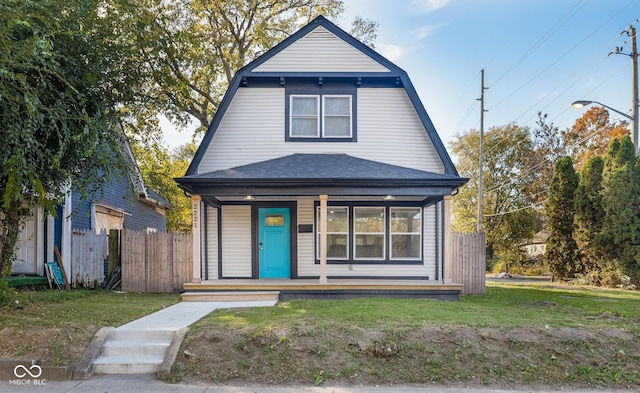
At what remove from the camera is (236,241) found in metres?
9.96

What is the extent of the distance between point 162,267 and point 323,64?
22.8 feet

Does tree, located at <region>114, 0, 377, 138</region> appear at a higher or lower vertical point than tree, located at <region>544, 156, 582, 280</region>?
higher

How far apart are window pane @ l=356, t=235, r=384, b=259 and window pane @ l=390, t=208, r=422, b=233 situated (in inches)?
21.5

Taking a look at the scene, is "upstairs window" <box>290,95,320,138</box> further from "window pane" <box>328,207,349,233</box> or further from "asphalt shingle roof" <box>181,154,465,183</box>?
"window pane" <box>328,207,349,233</box>

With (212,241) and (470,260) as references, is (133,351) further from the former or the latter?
(470,260)

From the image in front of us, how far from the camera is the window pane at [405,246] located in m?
10.0

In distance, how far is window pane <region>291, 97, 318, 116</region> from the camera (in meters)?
10.2

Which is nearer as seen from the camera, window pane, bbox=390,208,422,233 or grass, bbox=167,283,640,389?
grass, bbox=167,283,640,389

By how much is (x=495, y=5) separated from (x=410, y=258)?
952 cm

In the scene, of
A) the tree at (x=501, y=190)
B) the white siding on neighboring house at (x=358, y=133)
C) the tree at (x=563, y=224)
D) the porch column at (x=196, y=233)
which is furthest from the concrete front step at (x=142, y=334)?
the tree at (x=501, y=190)

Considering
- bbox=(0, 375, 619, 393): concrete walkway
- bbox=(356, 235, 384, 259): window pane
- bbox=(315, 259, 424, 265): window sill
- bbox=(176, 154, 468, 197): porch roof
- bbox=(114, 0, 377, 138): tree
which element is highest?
bbox=(114, 0, 377, 138): tree

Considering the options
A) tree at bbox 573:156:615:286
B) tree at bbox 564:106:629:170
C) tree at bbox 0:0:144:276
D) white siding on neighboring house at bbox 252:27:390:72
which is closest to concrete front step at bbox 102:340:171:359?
tree at bbox 0:0:144:276

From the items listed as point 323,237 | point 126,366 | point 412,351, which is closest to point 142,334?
point 126,366

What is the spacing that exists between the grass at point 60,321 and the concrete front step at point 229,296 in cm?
41
